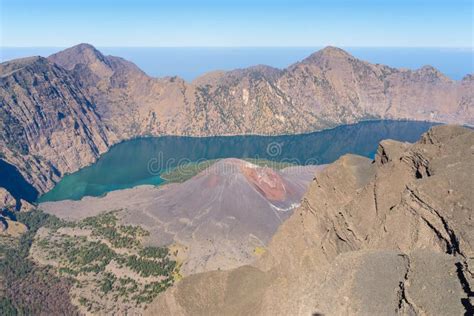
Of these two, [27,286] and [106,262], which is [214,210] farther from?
[27,286]

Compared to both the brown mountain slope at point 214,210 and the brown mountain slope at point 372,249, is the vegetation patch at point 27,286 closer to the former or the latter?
the brown mountain slope at point 214,210

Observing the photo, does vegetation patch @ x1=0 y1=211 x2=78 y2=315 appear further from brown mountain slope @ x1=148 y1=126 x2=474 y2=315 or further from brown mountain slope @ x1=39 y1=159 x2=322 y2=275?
brown mountain slope @ x1=148 y1=126 x2=474 y2=315

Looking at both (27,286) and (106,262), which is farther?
(106,262)

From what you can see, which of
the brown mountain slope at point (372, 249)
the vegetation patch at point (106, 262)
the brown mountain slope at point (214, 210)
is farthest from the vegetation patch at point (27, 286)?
the brown mountain slope at point (372, 249)

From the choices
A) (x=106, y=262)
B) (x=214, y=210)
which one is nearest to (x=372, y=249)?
(x=106, y=262)

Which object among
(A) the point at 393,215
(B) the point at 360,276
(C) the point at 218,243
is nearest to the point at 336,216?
(A) the point at 393,215

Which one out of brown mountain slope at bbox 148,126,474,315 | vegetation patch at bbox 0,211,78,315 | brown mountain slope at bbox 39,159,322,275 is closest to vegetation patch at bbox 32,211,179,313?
vegetation patch at bbox 0,211,78,315

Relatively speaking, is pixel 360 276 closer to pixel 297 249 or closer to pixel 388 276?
pixel 388 276
